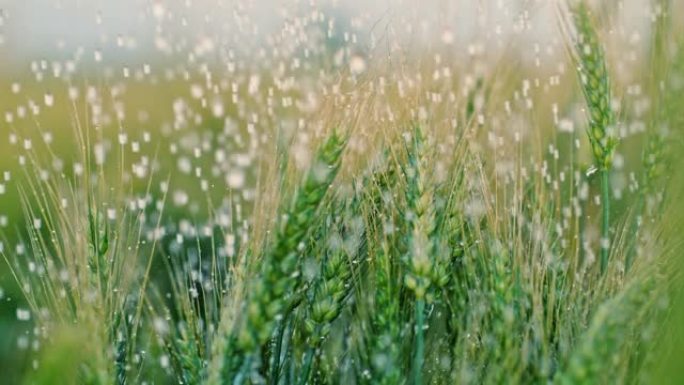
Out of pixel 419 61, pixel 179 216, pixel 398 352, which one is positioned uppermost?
pixel 179 216

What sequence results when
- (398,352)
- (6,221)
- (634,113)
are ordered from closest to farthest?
(398,352) → (634,113) → (6,221)

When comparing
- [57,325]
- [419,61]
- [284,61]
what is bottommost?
[57,325]

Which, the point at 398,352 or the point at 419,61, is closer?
the point at 398,352

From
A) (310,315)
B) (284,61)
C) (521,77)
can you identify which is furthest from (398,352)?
(284,61)

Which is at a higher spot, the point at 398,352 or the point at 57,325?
the point at 57,325

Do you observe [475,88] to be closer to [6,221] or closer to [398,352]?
[398,352]

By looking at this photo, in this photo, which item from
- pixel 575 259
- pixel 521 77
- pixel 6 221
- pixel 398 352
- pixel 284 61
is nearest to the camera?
pixel 398 352

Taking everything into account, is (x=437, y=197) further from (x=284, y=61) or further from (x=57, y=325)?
(x=284, y=61)

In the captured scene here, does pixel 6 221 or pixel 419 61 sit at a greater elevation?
pixel 6 221

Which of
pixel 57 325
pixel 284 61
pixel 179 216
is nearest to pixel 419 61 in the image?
pixel 57 325
